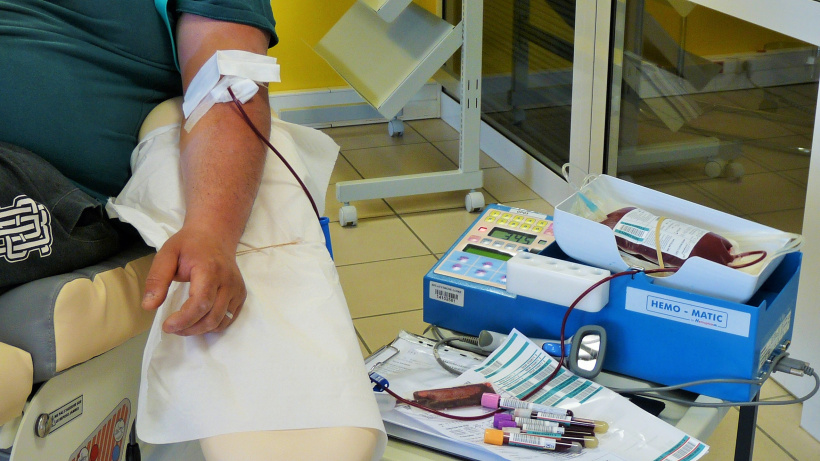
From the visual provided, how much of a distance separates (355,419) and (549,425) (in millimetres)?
234

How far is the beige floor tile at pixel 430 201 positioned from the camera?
9.60ft

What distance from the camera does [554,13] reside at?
2820mm

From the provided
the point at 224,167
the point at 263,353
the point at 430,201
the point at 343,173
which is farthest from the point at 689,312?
the point at 343,173

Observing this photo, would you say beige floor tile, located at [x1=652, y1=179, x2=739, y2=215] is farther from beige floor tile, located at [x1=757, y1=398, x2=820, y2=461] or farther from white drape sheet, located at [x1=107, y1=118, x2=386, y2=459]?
white drape sheet, located at [x1=107, y1=118, x2=386, y2=459]

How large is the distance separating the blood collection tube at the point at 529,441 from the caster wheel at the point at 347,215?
6.17ft

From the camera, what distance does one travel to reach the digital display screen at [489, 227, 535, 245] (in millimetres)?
1293

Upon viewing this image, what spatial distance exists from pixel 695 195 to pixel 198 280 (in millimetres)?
1747

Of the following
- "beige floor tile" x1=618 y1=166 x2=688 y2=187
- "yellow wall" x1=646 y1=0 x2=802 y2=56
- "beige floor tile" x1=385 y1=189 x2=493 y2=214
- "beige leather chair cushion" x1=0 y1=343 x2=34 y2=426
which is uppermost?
"yellow wall" x1=646 y1=0 x2=802 y2=56

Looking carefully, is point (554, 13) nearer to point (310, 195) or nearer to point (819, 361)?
point (819, 361)

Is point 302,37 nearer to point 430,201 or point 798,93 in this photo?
point 430,201

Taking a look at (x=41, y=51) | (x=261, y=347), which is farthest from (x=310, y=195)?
(x=41, y=51)

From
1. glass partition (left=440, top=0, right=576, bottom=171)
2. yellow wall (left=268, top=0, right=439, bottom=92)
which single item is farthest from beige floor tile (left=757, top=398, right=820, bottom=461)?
yellow wall (left=268, top=0, right=439, bottom=92)

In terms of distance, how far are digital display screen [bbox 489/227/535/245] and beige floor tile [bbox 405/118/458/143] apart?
7.53ft

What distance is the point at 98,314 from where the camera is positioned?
915mm
